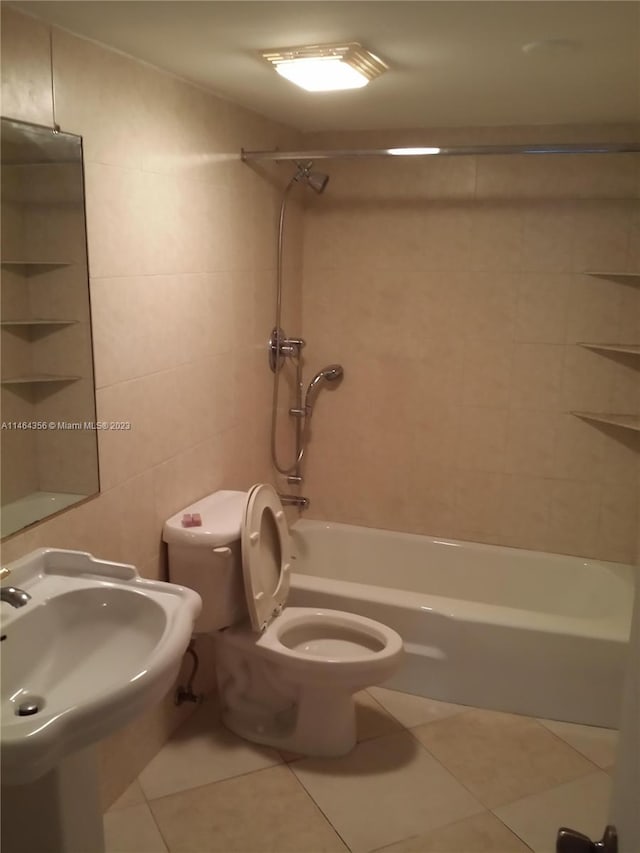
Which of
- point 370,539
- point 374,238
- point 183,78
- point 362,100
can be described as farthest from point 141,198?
point 370,539

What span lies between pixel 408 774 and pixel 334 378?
5.62ft

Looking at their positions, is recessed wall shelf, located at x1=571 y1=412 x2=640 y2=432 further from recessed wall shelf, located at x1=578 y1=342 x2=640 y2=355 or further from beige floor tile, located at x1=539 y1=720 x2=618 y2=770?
beige floor tile, located at x1=539 y1=720 x2=618 y2=770

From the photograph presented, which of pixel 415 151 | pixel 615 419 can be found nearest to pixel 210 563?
pixel 415 151

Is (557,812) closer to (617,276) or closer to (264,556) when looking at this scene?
(264,556)

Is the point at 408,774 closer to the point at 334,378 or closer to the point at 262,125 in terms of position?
the point at 334,378

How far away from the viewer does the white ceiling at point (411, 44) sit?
59.6 inches

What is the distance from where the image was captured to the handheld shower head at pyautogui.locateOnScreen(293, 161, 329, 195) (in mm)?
2857

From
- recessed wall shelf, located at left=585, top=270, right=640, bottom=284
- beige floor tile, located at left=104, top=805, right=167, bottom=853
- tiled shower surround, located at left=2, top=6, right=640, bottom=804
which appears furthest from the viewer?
recessed wall shelf, located at left=585, top=270, right=640, bottom=284

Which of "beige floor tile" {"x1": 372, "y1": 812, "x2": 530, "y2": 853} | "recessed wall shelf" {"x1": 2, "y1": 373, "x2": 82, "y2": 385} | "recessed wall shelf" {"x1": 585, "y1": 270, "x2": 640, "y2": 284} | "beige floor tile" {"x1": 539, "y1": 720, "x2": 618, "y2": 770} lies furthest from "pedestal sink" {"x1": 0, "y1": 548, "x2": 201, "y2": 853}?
"recessed wall shelf" {"x1": 585, "y1": 270, "x2": 640, "y2": 284}

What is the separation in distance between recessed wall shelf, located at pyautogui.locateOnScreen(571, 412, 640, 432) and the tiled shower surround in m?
0.05

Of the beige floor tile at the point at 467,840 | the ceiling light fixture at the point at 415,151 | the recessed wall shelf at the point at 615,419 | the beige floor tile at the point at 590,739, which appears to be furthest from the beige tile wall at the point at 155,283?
the recessed wall shelf at the point at 615,419

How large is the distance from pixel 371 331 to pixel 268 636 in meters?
1.50

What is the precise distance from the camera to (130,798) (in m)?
2.19

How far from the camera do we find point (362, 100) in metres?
2.46
